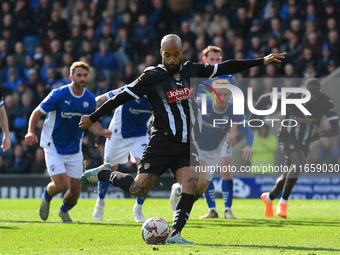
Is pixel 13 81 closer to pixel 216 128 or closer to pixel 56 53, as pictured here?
pixel 56 53

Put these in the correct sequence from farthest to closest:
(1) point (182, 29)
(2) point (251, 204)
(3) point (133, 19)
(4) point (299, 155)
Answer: (3) point (133, 19) < (1) point (182, 29) < (2) point (251, 204) < (4) point (299, 155)

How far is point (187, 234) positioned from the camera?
827 centimetres

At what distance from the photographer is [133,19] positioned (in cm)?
2022

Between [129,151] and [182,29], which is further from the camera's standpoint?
[182,29]

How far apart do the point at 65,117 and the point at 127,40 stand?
9.89m

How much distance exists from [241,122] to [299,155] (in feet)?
4.59

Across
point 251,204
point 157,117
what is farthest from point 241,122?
point 251,204

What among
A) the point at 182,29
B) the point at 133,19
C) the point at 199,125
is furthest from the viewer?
the point at 133,19

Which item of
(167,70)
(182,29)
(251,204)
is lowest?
(251,204)

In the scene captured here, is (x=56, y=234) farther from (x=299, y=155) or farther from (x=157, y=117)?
(x=299, y=155)

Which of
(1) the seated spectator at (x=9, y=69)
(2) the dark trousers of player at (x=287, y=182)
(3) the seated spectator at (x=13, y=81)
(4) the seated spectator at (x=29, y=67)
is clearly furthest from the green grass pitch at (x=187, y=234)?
(1) the seated spectator at (x=9, y=69)

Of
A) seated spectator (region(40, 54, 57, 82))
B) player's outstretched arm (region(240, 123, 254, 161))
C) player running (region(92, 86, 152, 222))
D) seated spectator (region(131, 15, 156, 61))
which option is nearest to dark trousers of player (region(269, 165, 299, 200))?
Answer: player's outstretched arm (region(240, 123, 254, 161))

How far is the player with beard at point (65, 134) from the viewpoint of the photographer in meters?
10.1

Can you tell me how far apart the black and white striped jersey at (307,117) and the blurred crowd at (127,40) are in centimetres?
487
